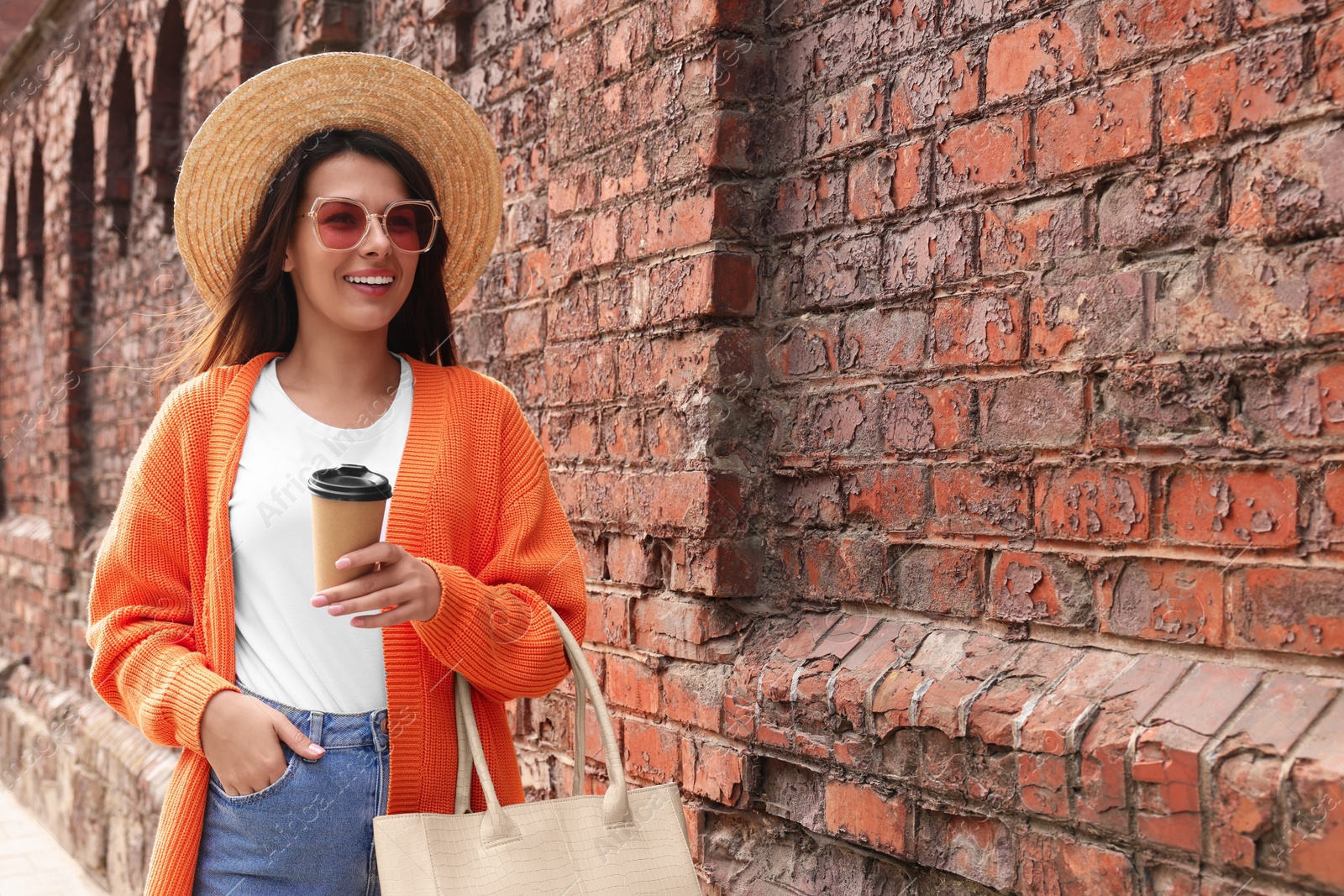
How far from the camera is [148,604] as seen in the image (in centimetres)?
177

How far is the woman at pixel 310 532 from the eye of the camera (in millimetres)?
1675

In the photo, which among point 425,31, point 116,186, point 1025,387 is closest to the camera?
point 1025,387

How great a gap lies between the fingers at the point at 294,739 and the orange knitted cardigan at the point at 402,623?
0.33 ft

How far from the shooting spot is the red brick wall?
1393mm

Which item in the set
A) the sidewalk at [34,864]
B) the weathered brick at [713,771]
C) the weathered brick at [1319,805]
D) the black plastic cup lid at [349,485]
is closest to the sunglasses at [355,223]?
the black plastic cup lid at [349,485]

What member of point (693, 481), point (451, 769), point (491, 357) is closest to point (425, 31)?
point (491, 357)

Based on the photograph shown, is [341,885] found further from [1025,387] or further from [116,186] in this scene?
[116,186]

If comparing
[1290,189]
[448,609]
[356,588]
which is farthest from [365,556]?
[1290,189]

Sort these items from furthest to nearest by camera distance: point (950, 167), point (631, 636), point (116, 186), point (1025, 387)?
point (116, 186), point (631, 636), point (950, 167), point (1025, 387)

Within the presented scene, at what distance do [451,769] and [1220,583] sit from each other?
3.68 feet

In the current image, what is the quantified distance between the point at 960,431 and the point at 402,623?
89 centimetres

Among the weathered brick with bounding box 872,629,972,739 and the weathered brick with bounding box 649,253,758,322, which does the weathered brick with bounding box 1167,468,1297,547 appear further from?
the weathered brick with bounding box 649,253,758,322

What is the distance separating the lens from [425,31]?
→ 3500mm

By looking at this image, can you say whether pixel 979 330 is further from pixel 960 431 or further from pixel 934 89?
pixel 934 89
